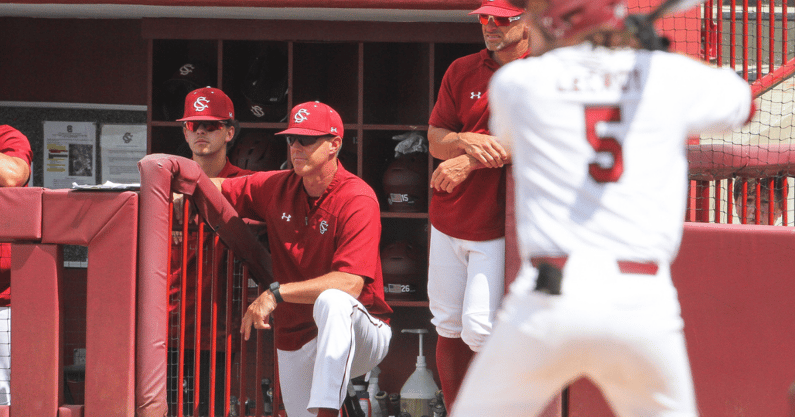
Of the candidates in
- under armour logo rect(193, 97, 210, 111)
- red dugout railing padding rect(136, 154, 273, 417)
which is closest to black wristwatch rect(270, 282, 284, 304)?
red dugout railing padding rect(136, 154, 273, 417)

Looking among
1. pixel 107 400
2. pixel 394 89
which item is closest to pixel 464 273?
pixel 107 400

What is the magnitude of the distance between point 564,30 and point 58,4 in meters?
4.12

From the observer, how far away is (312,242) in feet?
12.2

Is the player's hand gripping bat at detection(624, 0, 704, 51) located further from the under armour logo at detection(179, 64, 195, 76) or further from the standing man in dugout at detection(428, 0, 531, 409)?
the under armour logo at detection(179, 64, 195, 76)

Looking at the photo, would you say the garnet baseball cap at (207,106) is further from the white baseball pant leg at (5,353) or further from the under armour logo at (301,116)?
the white baseball pant leg at (5,353)

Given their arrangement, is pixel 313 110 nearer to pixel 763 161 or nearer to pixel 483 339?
pixel 483 339

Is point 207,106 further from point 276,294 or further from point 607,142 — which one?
point 607,142

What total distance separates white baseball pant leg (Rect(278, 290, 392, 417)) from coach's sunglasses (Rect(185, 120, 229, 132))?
1553 millimetres

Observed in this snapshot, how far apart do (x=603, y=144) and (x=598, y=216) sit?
6.7 inches

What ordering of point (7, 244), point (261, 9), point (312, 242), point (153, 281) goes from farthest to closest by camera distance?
point (261, 9)
point (312, 242)
point (7, 244)
point (153, 281)

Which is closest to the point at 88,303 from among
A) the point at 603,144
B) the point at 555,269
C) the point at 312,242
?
the point at 312,242

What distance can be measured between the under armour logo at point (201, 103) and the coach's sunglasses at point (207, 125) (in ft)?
0.26

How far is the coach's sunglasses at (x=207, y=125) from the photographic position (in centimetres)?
456

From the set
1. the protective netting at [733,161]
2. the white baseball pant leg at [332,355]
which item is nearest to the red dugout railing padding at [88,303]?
the white baseball pant leg at [332,355]
